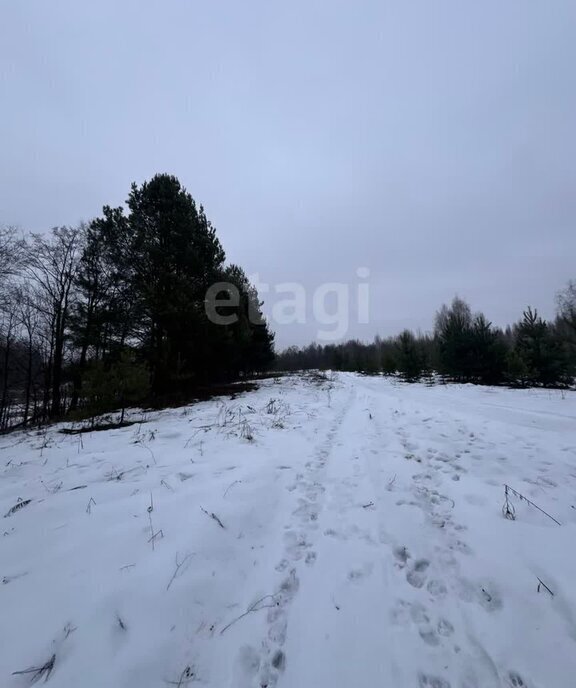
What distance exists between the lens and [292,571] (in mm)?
2307

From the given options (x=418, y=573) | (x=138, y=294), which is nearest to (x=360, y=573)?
(x=418, y=573)

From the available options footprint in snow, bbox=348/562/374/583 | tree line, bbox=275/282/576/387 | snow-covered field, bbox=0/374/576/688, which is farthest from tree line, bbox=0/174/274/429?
tree line, bbox=275/282/576/387

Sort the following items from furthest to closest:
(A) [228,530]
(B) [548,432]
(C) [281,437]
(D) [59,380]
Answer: (D) [59,380], (C) [281,437], (B) [548,432], (A) [228,530]

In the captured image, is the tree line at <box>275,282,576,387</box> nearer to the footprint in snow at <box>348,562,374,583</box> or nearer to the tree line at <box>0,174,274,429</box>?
the tree line at <box>0,174,274,429</box>

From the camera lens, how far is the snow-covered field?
1563mm

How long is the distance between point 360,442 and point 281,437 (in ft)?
5.51

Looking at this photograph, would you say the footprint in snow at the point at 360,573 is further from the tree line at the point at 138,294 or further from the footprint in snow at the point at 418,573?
the tree line at the point at 138,294

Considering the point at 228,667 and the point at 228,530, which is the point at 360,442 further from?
the point at 228,667

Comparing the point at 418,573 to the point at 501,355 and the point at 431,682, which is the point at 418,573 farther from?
the point at 501,355

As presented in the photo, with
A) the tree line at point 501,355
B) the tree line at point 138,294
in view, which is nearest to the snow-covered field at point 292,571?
the tree line at point 138,294

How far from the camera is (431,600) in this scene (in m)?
1.99

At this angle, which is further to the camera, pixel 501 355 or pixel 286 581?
pixel 501 355

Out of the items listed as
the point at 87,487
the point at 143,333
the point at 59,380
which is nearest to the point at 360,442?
the point at 87,487

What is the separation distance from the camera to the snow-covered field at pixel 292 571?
1.56 m
